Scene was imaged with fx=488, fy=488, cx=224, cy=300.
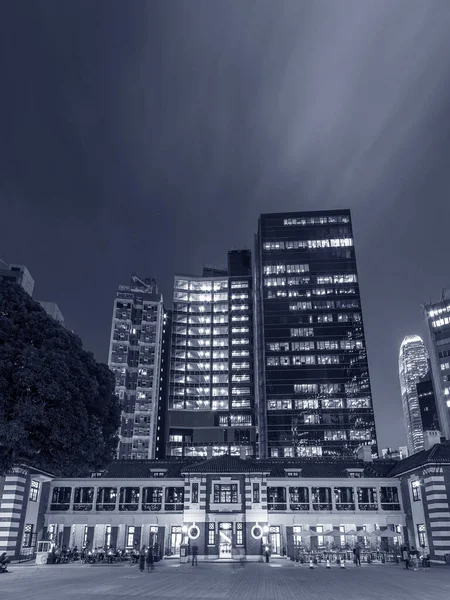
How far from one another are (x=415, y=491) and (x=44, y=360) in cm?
3866

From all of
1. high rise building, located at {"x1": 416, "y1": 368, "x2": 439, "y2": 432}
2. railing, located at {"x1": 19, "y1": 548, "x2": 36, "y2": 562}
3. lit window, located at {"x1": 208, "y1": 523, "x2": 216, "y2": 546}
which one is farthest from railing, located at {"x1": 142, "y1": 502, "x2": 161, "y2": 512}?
high rise building, located at {"x1": 416, "y1": 368, "x2": 439, "y2": 432}

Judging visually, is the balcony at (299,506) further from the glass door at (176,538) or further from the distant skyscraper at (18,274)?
the distant skyscraper at (18,274)

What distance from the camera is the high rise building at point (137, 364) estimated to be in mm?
135375

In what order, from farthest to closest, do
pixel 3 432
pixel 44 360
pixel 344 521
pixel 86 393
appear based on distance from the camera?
pixel 344 521 < pixel 86 393 < pixel 44 360 < pixel 3 432

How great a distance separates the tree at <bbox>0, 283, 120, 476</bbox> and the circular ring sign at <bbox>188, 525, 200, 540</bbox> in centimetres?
1867

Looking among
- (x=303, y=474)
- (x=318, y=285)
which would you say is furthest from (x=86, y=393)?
(x=318, y=285)

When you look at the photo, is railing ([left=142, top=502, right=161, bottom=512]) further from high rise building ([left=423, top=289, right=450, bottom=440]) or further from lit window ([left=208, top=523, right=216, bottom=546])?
high rise building ([left=423, top=289, right=450, bottom=440])

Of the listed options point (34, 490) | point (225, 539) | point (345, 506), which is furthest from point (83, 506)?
point (345, 506)

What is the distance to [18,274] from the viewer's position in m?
124

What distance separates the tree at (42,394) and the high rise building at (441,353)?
397ft

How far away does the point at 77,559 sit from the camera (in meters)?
43.8

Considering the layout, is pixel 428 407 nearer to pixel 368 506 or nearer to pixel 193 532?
pixel 368 506

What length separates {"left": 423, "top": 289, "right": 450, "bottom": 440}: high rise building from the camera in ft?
435

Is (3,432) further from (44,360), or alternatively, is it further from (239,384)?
(239,384)
